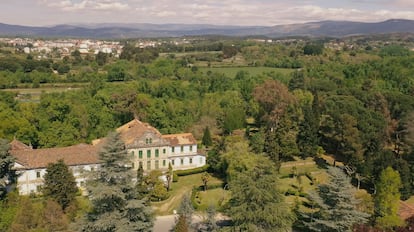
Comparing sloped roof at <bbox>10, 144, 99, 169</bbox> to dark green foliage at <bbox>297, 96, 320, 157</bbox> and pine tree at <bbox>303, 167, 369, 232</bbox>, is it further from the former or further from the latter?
dark green foliage at <bbox>297, 96, 320, 157</bbox>

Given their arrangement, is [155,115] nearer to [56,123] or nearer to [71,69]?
[56,123]

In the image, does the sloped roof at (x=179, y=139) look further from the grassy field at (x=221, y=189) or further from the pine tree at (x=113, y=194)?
the pine tree at (x=113, y=194)

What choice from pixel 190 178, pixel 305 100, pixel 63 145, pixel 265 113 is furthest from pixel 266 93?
pixel 63 145

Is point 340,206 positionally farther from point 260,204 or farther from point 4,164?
point 4,164

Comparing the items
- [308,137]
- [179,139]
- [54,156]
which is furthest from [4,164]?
[308,137]

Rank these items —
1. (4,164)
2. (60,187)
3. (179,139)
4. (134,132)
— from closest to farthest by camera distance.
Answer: (60,187) < (4,164) < (134,132) < (179,139)
